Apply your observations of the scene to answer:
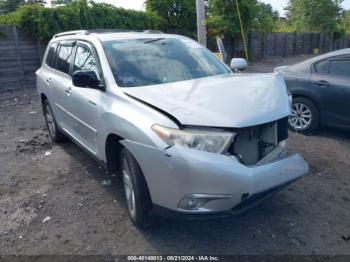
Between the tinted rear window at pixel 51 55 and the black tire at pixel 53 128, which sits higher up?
the tinted rear window at pixel 51 55

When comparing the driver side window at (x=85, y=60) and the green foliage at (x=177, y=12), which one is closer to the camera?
the driver side window at (x=85, y=60)

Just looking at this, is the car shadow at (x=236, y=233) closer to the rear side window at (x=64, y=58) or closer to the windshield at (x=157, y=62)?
the windshield at (x=157, y=62)

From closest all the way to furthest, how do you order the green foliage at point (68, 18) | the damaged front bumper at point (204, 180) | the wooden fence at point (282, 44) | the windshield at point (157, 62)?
the damaged front bumper at point (204, 180), the windshield at point (157, 62), the green foliage at point (68, 18), the wooden fence at point (282, 44)

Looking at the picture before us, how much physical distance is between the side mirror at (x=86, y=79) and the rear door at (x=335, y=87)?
395 cm

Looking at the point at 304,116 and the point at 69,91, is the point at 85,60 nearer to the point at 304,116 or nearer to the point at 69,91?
the point at 69,91

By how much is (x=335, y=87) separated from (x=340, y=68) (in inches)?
15.4

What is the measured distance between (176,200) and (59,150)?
3596 millimetres

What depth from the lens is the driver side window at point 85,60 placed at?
4159 mm

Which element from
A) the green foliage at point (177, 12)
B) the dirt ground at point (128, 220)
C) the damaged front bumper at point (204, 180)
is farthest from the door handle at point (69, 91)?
the green foliage at point (177, 12)

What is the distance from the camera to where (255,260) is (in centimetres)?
301

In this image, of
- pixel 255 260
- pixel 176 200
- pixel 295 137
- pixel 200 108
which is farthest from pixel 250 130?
pixel 295 137

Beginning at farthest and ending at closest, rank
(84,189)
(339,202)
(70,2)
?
(70,2) < (84,189) < (339,202)

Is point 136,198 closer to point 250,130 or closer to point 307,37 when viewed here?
point 250,130

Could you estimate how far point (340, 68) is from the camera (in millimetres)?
5926
